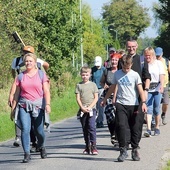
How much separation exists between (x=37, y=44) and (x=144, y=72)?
19.3m

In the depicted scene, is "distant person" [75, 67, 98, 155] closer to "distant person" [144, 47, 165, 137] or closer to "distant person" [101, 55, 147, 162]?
"distant person" [101, 55, 147, 162]

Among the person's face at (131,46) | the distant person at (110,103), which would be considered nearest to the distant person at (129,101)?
the person's face at (131,46)

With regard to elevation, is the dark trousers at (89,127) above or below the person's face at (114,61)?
below

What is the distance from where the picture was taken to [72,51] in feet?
115

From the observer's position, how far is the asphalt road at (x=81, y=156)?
10.4 meters

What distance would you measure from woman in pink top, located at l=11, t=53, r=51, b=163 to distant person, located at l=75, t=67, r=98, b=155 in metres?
0.92

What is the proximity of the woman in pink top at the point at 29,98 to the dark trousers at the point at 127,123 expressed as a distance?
1130 mm

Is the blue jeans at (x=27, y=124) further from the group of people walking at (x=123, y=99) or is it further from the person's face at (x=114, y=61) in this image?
the person's face at (x=114, y=61)

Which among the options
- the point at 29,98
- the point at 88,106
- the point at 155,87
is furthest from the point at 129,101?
the point at 155,87

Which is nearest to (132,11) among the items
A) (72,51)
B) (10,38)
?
(72,51)

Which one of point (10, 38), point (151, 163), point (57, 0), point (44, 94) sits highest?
point (57, 0)

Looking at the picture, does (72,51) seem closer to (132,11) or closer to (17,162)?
(17,162)

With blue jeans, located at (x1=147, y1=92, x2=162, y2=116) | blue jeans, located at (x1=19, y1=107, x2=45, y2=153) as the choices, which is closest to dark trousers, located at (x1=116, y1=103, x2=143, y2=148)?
blue jeans, located at (x1=19, y1=107, x2=45, y2=153)

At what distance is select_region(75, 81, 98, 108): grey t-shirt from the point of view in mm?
11719
